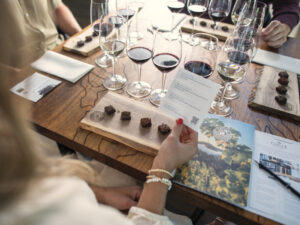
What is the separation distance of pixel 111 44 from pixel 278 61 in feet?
2.64

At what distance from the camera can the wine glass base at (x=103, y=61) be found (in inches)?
41.7

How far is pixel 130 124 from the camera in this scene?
0.77 meters

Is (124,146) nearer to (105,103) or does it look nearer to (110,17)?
(105,103)

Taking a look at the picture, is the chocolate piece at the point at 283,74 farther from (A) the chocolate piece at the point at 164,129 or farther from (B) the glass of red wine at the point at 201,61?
(A) the chocolate piece at the point at 164,129

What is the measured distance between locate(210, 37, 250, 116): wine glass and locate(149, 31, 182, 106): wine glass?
161mm

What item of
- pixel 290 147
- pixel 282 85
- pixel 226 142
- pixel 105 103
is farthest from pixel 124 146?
pixel 282 85

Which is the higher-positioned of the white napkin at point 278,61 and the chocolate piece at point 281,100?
the white napkin at point 278,61

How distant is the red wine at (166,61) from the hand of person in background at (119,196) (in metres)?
0.45

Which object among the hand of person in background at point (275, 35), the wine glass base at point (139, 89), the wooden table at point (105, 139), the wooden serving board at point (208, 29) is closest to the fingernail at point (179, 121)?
the wooden table at point (105, 139)

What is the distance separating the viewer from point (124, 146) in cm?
73

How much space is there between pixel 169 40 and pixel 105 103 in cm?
33

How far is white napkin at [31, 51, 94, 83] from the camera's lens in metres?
0.97

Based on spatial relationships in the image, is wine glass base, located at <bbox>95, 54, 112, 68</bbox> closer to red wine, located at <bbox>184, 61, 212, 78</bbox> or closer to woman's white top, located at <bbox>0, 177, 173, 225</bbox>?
red wine, located at <bbox>184, 61, 212, 78</bbox>

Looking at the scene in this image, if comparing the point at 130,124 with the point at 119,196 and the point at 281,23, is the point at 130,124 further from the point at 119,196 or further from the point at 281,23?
the point at 281,23
